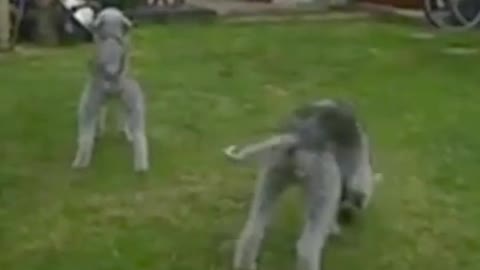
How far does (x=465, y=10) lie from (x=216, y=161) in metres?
6.21

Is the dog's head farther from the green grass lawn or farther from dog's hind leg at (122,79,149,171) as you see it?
the green grass lawn

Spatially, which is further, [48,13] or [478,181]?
[48,13]

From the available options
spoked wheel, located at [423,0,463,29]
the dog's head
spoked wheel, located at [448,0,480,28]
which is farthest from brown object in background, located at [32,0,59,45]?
the dog's head

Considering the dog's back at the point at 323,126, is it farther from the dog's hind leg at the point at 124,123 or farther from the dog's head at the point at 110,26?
the dog's hind leg at the point at 124,123

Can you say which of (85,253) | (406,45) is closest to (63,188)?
(85,253)

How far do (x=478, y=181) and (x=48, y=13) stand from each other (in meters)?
5.86

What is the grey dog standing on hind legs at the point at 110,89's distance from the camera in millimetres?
6625

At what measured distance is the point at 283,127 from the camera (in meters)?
5.49

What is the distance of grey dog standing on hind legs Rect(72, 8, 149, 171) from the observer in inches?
261

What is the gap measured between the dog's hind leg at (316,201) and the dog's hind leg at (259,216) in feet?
0.40

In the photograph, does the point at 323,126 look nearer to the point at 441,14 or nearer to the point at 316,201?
the point at 316,201

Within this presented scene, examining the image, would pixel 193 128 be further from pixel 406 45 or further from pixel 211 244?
pixel 406 45

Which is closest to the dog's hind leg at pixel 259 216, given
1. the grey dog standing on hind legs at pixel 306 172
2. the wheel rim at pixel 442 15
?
the grey dog standing on hind legs at pixel 306 172

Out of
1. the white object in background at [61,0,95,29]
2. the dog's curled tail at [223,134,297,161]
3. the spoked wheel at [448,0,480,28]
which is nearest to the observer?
the dog's curled tail at [223,134,297,161]
